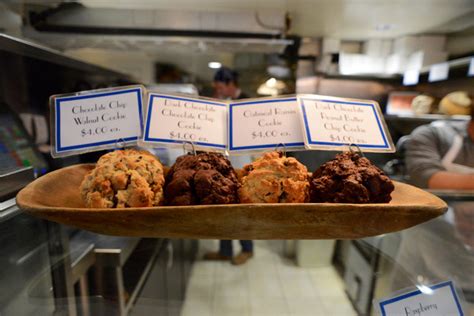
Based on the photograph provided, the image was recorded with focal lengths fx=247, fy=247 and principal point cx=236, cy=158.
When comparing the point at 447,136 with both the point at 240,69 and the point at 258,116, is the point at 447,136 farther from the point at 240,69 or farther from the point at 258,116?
the point at 240,69

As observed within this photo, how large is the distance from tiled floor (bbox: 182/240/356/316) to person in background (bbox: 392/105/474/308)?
0.28 metres

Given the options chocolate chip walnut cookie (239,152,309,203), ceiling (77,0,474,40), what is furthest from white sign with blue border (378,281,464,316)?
ceiling (77,0,474,40)

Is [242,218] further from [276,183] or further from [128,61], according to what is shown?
[128,61]

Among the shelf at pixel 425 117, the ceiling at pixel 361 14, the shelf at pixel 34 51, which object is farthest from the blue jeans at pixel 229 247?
the ceiling at pixel 361 14

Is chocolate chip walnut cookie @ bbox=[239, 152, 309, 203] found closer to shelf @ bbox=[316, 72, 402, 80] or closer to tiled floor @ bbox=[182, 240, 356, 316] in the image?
tiled floor @ bbox=[182, 240, 356, 316]

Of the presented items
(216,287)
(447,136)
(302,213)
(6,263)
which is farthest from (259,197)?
(447,136)

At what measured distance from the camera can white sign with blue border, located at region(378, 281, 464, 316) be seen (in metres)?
0.62

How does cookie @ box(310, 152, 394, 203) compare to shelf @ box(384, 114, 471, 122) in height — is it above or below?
below

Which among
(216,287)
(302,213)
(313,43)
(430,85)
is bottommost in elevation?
(216,287)

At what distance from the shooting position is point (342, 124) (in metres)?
0.63

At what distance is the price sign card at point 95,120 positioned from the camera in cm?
59

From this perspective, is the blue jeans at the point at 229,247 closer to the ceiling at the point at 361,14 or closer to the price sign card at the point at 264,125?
the price sign card at the point at 264,125

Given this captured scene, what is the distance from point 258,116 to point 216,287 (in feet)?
3.02

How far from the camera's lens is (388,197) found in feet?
1.74
